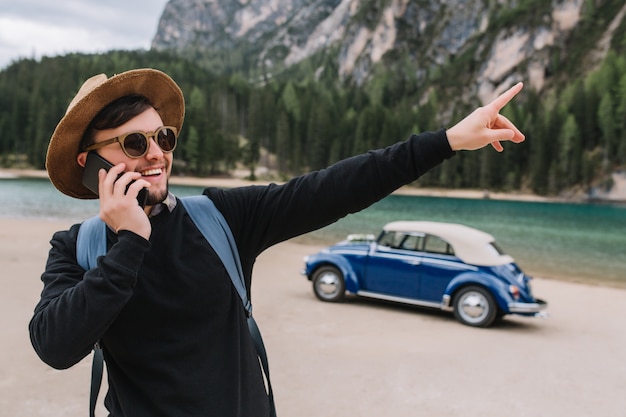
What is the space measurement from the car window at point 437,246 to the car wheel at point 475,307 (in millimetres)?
782

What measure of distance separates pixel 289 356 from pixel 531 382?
3.14 metres

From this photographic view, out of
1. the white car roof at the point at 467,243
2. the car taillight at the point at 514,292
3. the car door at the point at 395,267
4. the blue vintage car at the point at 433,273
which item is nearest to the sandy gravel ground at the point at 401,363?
the blue vintage car at the point at 433,273

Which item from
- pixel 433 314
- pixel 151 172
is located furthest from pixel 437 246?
pixel 151 172

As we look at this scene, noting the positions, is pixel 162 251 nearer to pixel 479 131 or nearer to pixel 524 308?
pixel 479 131

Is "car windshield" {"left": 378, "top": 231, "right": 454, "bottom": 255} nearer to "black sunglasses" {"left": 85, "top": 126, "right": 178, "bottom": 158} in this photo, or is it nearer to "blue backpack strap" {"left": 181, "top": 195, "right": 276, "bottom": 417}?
"blue backpack strap" {"left": 181, "top": 195, "right": 276, "bottom": 417}

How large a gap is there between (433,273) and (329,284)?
2203 mm

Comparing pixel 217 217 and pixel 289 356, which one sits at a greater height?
pixel 217 217

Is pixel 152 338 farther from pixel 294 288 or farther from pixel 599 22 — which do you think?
pixel 599 22

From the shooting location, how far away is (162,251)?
67.9 inches

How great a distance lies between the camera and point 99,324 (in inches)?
57.3

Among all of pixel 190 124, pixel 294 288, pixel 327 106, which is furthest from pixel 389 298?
pixel 327 106

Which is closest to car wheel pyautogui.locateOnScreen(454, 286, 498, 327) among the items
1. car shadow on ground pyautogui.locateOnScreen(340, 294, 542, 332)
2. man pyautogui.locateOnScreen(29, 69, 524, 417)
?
car shadow on ground pyautogui.locateOnScreen(340, 294, 542, 332)

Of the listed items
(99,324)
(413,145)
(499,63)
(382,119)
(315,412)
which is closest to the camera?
(99,324)

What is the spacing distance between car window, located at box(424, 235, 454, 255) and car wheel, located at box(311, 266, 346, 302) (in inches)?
73.9
